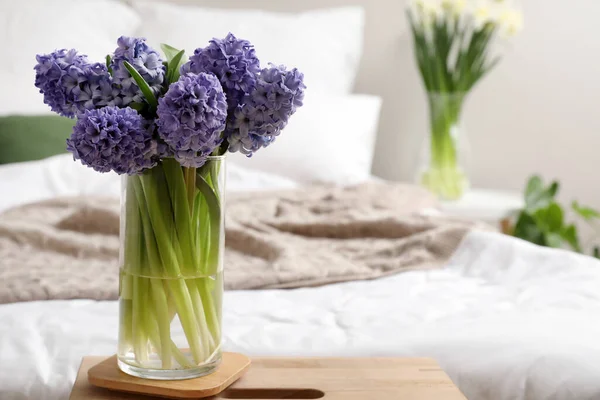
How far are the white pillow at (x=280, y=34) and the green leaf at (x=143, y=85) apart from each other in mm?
1965

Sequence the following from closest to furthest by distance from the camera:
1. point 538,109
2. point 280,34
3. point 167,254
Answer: point 167,254, point 280,34, point 538,109

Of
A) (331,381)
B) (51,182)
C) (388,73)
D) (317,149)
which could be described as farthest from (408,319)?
(388,73)

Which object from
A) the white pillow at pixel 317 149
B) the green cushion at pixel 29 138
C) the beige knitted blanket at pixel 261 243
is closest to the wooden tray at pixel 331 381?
the beige knitted blanket at pixel 261 243

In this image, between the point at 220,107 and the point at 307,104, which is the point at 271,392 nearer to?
the point at 220,107

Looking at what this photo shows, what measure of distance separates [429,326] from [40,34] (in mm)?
1853

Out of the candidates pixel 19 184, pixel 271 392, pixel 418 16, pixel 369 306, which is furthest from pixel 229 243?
pixel 418 16

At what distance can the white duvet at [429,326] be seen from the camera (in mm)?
1170

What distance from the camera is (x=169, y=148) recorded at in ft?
2.96

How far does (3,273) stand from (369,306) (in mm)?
670

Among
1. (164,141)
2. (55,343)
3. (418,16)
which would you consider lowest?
(55,343)

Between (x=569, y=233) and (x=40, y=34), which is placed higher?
(x=40, y=34)

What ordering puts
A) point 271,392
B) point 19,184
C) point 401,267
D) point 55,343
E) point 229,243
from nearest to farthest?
1. point 271,392
2. point 55,343
3. point 401,267
4. point 229,243
5. point 19,184

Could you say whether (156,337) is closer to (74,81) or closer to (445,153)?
(74,81)

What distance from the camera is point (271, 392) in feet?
3.25
